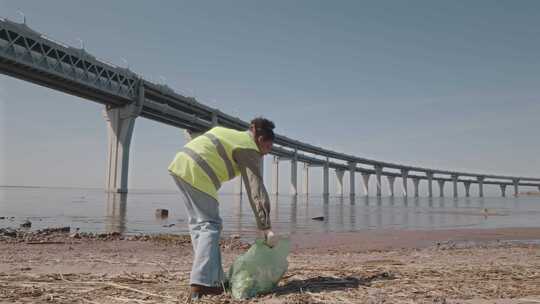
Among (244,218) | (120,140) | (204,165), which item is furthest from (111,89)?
(204,165)

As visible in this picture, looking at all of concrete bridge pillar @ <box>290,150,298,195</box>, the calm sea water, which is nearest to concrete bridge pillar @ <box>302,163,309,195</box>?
concrete bridge pillar @ <box>290,150,298,195</box>

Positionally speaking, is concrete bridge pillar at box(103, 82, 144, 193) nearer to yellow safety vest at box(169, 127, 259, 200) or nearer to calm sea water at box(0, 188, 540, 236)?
calm sea water at box(0, 188, 540, 236)

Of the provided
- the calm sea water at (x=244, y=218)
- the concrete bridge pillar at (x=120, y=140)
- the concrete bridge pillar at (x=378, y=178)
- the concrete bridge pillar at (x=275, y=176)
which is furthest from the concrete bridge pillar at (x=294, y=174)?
the calm sea water at (x=244, y=218)

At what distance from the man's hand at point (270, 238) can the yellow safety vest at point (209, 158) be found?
21.0 inches

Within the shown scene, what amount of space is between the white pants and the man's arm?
36 centimetres

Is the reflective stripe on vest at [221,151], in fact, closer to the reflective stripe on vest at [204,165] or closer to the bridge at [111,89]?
the reflective stripe on vest at [204,165]

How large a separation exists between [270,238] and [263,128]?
909mm

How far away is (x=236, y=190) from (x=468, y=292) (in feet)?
262

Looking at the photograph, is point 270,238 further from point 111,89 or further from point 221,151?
point 111,89

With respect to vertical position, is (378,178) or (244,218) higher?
(378,178)

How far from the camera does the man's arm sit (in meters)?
3.19

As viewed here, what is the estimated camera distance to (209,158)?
3.30 m

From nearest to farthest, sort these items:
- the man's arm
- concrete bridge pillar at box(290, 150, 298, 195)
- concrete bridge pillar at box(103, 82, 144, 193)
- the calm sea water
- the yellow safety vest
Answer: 1. the man's arm
2. the yellow safety vest
3. the calm sea water
4. concrete bridge pillar at box(103, 82, 144, 193)
5. concrete bridge pillar at box(290, 150, 298, 195)

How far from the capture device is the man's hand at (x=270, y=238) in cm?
331
